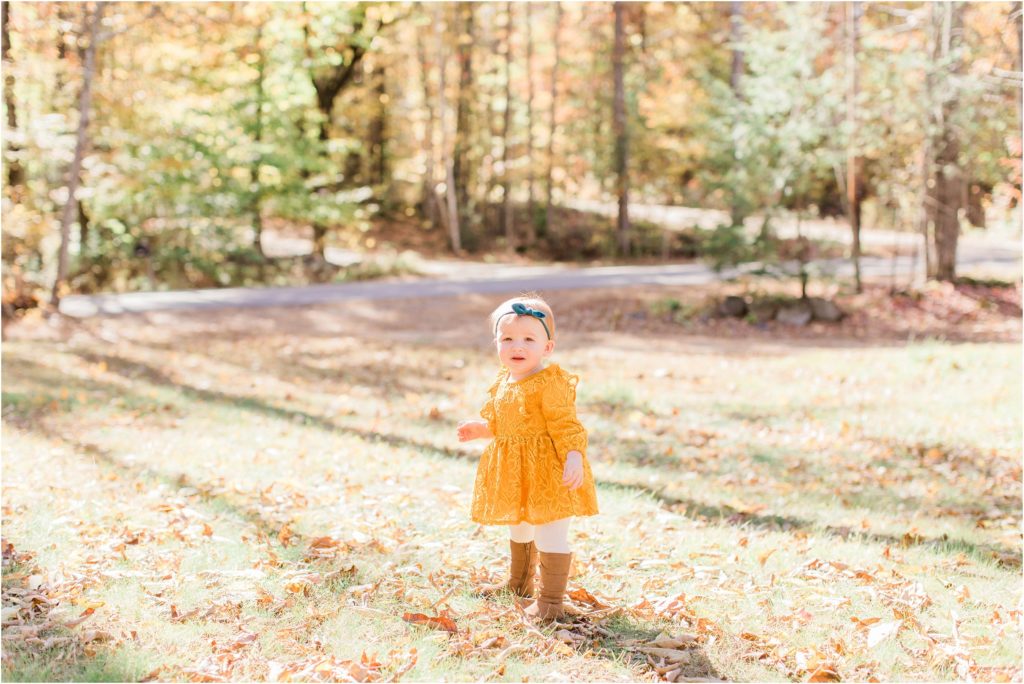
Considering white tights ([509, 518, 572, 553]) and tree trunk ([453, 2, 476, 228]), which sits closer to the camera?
white tights ([509, 518, 572, 553])

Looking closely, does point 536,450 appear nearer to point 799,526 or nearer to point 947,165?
point 799,526

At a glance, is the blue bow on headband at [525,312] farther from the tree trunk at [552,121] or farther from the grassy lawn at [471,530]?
the tree trunk at [552,121]

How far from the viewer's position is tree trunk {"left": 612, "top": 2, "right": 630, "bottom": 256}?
77.0 feet

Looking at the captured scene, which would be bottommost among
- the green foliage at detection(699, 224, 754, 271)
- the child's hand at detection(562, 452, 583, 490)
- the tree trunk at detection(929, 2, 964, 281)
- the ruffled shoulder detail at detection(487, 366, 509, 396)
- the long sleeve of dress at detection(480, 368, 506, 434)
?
the child's hand at detection(562, 452, 583, 490)

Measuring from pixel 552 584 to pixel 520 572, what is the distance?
0.33 m

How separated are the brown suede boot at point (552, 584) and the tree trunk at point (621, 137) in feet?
70.7

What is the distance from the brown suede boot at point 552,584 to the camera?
12.9 feet

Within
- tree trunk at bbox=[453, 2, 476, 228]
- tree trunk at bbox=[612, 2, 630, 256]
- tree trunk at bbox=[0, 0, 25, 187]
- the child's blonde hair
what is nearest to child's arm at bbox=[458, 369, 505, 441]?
the child's blonde hair

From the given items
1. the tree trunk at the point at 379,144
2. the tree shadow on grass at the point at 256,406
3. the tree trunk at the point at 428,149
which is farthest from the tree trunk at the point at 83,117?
the tree trunk at the point at 379,144

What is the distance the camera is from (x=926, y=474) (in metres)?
7.11

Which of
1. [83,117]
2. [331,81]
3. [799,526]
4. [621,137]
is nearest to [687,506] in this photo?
[799,526]

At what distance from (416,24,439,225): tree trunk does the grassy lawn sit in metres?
17.7

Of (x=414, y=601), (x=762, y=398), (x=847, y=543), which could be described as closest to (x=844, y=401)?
(x=762, y=398)

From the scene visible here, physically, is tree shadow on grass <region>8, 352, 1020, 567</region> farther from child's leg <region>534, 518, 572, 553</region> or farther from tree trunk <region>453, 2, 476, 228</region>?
tree trunk <region>453, 2, 476, 228</region>
